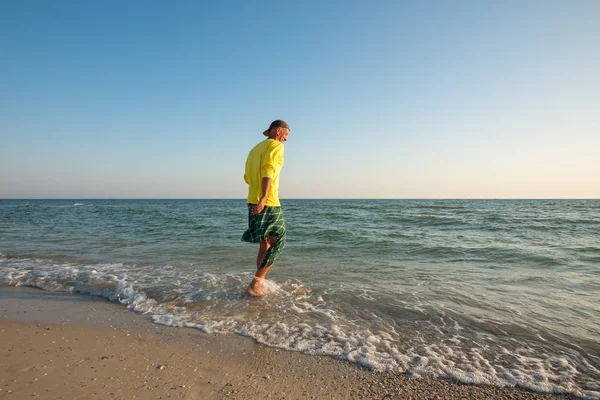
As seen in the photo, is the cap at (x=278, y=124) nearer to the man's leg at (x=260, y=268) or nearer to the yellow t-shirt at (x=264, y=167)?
the yellow t-shirt at (x=264, y=167)

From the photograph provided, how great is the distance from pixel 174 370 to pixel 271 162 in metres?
2.29

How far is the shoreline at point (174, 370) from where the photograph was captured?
81.7 inches

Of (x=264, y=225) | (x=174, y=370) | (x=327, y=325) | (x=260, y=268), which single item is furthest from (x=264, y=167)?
(x=174, y=370)

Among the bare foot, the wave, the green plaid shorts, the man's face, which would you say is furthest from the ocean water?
the man's face

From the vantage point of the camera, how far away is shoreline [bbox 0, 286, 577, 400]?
6.81 ft

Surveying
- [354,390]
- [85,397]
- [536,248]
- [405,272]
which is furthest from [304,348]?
[536,248]

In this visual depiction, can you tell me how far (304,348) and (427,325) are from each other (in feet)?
4.57

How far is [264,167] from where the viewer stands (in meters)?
3.81

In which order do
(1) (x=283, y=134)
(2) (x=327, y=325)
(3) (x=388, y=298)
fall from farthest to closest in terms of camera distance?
1. (3) (x=388, y=298)
2. (1) (x=283, y=134)
3. (2) (x=327, y=325)

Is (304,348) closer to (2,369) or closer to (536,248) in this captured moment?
(2,369)

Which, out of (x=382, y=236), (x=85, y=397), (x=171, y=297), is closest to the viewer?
(x=85, y=397)

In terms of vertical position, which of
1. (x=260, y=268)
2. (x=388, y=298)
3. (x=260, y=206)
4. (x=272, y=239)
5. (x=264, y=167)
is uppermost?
(x=264, y=167)

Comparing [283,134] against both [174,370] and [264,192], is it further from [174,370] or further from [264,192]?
[174,370]

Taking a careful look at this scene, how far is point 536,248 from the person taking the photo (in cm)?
832
